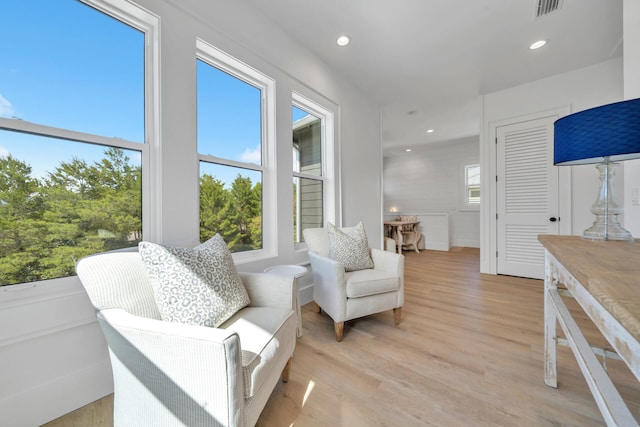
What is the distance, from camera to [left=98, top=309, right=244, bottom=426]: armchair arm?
2.60 feet

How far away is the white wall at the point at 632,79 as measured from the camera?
5.21 ft

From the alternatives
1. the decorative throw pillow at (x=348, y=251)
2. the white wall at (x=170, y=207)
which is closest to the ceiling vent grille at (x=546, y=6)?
the white wall at (x=170, y=207)

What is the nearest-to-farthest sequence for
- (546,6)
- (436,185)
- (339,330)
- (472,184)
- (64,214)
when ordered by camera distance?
(64,214) → (339,330) → (546,6) → (472,184) → (436,185)

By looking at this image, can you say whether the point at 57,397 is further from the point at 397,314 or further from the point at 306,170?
the point at 306,170

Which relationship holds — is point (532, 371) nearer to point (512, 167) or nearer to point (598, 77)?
point (512, 167)

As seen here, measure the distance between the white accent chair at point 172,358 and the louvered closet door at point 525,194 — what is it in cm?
364

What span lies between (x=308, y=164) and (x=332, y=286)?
5.12 feet

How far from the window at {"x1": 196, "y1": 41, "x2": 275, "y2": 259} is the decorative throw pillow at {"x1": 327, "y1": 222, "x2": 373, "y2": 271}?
22.7 inches

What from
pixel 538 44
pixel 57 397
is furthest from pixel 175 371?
pixel 538 44

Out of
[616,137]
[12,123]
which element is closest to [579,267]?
[616,137]

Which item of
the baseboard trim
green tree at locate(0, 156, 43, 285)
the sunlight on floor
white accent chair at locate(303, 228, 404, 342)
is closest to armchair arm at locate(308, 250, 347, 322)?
white accent chair at locate(303, 228, 404, 342)

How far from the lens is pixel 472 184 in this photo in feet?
19.8

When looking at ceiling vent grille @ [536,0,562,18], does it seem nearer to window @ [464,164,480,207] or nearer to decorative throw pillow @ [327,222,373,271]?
decorative throw pillow @ [327,222,373,271]

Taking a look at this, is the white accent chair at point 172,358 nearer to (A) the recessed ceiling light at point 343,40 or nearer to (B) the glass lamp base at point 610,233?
(B) the glass lamp base at point 610,233
